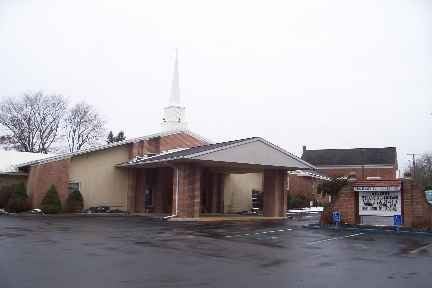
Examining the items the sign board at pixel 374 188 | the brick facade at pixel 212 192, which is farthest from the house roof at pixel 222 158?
the sign board at pixel 374 188

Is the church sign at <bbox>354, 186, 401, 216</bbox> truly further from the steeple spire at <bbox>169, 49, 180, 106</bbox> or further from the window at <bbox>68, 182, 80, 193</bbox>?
the steeple spire at <bbox>169, 49, 180, 106</bbox>

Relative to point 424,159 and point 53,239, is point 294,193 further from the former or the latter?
point 424,159

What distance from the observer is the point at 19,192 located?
29.6 metres

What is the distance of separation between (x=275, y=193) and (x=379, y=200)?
32.1 feet

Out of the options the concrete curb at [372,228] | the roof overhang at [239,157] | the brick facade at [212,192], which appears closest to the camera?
the concrete curb at [372,228]

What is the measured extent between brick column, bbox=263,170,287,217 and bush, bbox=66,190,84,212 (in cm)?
1160

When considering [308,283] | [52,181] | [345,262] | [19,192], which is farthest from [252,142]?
[308,283]

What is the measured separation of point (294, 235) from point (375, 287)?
986 centimetres

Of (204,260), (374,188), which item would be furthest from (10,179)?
(204,260)

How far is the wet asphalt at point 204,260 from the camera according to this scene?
8.84 meters

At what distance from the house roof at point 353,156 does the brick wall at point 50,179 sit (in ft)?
183

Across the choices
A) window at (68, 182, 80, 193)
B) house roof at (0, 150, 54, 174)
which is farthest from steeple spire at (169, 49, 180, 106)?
window at (68, 182, 80, 193)

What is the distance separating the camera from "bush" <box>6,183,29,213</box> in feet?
95.3

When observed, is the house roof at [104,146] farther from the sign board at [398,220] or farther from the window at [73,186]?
the sign board at [398,220]
